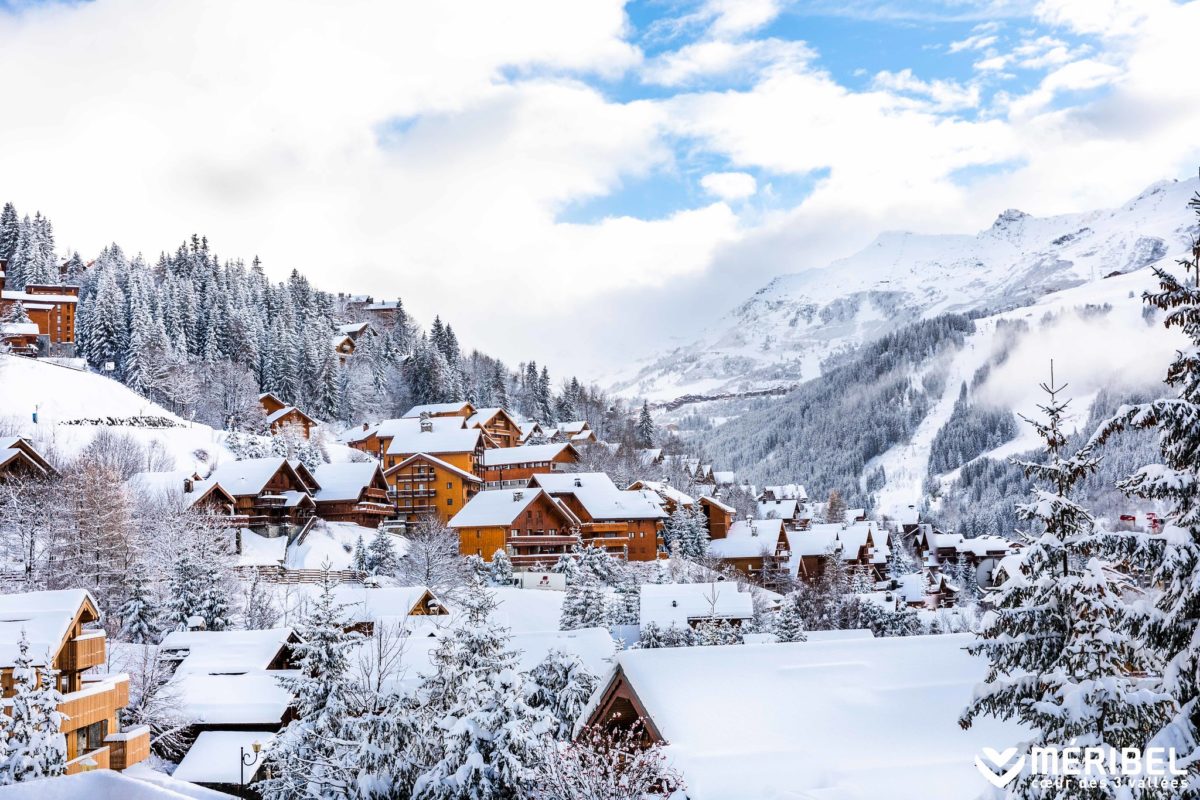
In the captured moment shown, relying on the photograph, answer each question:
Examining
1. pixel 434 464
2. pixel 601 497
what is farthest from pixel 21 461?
pixel 601 497

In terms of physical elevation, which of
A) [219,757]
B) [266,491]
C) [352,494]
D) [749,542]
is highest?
[266,491]

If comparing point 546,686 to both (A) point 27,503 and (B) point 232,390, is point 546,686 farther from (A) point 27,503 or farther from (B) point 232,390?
(B) point 232,390

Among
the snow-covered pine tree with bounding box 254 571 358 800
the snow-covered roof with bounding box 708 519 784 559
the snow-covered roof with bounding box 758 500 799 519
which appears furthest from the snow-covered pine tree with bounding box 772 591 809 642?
the snow-covered roof with bounding box 758 500 799 519

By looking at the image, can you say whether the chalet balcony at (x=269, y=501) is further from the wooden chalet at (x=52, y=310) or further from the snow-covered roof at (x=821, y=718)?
the snow-covered roof at (x=821, y=718)

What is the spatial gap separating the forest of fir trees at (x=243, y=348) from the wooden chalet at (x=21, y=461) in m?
31.8

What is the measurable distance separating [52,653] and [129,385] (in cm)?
7756

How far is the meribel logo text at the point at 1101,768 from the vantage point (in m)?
12.1

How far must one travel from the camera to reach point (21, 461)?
180ft

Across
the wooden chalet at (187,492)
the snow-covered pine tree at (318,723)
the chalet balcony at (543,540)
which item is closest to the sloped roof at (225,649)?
the snow-covered pine tree at (318,723)

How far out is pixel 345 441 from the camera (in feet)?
338

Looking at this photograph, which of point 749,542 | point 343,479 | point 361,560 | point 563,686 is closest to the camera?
point 563,686

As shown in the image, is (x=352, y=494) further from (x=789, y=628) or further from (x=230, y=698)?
(x=789, y=628)

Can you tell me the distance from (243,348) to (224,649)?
8237 centimetres

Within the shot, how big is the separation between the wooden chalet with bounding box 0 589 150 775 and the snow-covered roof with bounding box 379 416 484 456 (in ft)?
198
